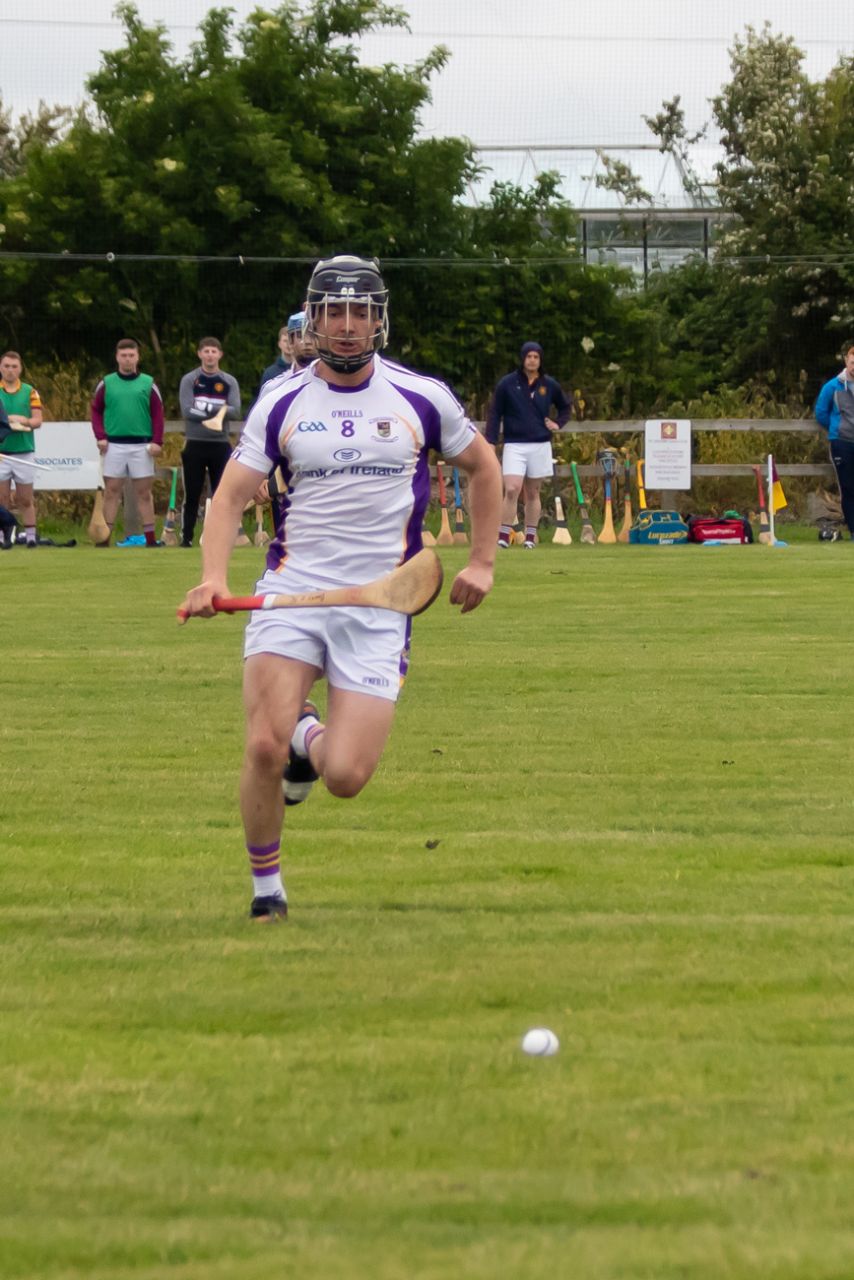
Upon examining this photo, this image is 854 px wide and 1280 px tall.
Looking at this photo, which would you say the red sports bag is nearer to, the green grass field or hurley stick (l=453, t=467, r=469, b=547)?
hurley stick (l=453, t=467, r=469, b=547)

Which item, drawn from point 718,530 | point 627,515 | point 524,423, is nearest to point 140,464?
point 524,423

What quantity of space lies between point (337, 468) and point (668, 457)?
2085cm

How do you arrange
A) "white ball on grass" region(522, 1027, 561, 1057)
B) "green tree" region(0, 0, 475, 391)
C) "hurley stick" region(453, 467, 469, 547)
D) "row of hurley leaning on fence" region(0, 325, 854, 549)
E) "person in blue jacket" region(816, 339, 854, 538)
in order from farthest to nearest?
"green tree" region(0, 0, 475, 391), "hurley stick" region(453, 467, 469, 547), "person in blue jacket" region(816, 339, 854, 538), "row of hurley leaning on fence" region(0, 325, 854, 549), "white ball on grass" region(522, 1027, 561, 1057)

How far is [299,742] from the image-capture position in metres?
6.77

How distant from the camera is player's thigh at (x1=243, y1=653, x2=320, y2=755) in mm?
6234

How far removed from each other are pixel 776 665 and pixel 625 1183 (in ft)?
29.6

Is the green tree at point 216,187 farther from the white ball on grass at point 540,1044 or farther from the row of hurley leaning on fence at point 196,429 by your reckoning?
the white ball on grass at point 540,1044

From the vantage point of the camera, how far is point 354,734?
641 cm

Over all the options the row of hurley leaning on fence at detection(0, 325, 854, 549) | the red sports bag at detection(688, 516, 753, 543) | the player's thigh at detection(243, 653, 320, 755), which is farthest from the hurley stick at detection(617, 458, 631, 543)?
the player's thigh at detection(243, 653, 320, 755)

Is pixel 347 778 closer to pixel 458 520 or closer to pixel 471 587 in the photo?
pixel 471 587

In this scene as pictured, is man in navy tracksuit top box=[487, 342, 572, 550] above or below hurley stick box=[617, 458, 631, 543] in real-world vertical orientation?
above

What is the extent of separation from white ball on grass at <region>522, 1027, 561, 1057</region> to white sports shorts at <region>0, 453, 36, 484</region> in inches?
767

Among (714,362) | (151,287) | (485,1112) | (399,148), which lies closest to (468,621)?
(485,1112)

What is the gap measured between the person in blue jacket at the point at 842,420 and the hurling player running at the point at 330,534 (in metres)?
17.3
